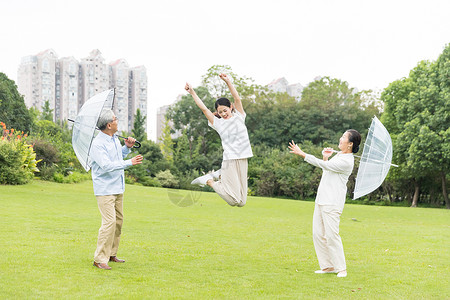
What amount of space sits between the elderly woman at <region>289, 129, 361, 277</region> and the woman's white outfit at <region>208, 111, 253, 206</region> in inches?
32.4

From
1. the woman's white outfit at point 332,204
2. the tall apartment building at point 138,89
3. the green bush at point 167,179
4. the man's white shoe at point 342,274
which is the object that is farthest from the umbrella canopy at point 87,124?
the tall apartment building at point 138,89

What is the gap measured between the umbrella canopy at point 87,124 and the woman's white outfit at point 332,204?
A: 10.8 feet

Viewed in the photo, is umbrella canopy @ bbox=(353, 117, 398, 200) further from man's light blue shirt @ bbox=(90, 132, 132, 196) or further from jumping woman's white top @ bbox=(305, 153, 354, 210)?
man's light blue shirt @ bbox=(90, 132, 132, 196)

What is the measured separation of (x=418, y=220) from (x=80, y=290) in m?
17.6

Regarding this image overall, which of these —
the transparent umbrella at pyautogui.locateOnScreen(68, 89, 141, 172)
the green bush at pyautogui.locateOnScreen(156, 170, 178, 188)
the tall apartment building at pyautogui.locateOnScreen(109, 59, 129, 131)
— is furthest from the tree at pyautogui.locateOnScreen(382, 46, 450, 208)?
the tall apartment building at pyautogui.locateOnScreen(109, 59, 129, 131)

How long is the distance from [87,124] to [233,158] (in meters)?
2.33

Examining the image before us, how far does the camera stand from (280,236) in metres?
12.3

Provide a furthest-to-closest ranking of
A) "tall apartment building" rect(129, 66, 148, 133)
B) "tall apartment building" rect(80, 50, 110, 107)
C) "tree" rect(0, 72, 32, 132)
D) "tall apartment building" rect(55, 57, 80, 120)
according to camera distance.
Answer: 1. "tall apartment building" rect(129, 66, 148, 133)
2. "tall apartment building" rect(80, 50, 110, 107)
3. "tall apartment building" rect(55, 57, 80, 120)
4. "tree" rect(0, 72, 32, 132)

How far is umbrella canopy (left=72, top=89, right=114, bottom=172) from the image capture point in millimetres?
6980

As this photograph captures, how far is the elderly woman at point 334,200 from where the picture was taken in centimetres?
737

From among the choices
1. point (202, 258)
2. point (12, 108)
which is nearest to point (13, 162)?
point (12, 108)

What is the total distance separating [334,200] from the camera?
742 cm

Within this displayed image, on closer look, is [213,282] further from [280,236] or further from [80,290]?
[280,236]

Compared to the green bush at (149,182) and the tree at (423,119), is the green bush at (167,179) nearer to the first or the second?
the green bush at (149,182)
